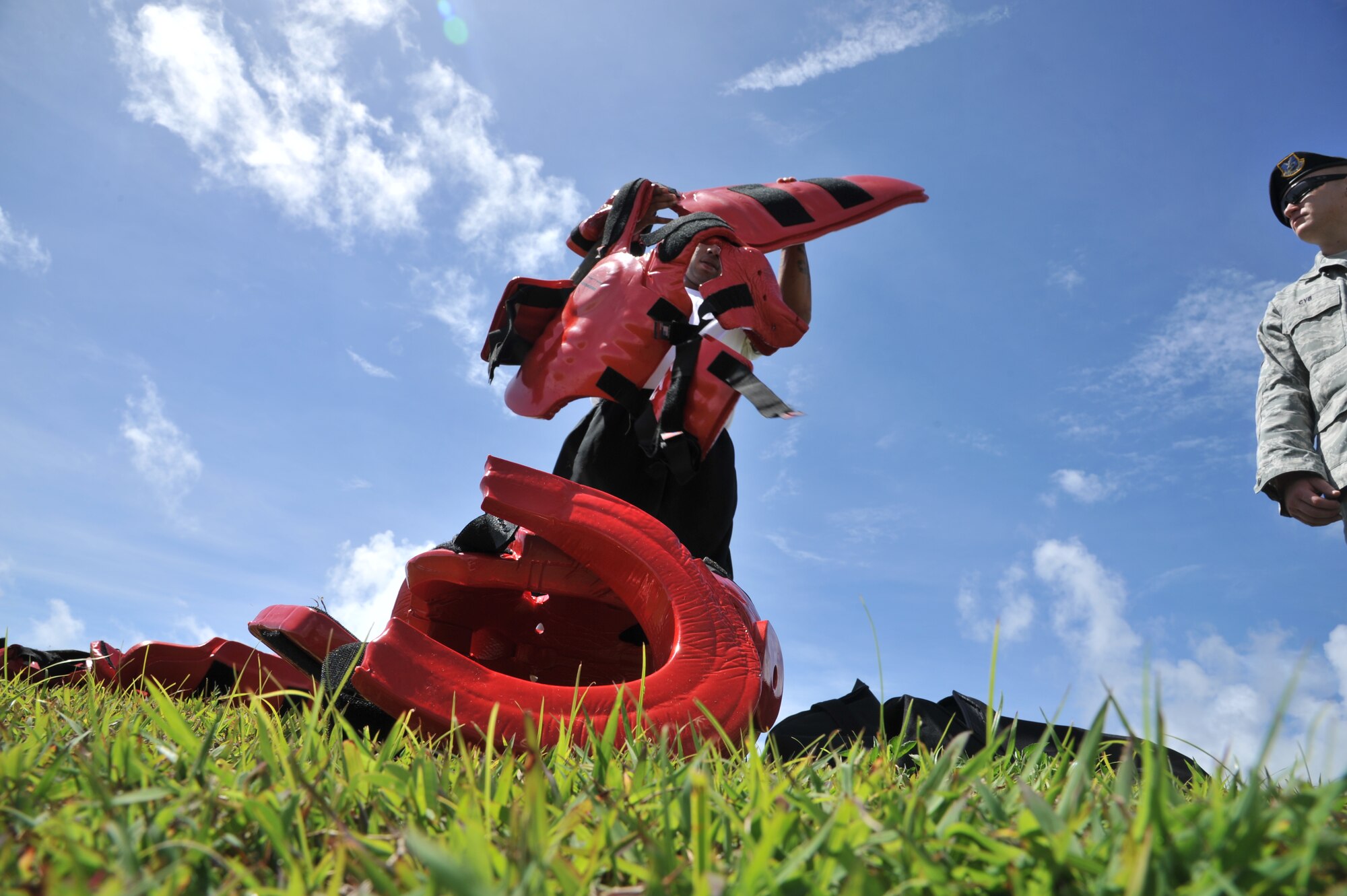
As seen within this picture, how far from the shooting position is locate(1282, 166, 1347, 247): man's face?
312cm

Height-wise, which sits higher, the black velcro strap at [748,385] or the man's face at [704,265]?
the man's face at [704,265]

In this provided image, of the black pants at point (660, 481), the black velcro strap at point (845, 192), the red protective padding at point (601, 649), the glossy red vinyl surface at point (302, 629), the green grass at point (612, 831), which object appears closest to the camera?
the green grass at point (612, 831)

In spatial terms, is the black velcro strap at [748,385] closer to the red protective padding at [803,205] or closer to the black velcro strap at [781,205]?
the red protective padding at [803,205]

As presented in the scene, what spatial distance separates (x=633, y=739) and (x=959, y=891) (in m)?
0.71

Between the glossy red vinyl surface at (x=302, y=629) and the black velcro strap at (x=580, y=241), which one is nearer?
the glossy red vinyl surface at (x=302, y=629)

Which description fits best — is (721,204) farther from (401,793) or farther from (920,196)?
(401,793)

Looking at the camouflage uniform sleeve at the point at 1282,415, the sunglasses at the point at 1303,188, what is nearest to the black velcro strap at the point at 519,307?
the camouflage uniform sleeve at the point at 1282,415

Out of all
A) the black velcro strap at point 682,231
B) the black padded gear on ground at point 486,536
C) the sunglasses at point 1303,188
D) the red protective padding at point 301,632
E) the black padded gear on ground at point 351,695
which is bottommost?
the black padded gear on ground at point 351,695

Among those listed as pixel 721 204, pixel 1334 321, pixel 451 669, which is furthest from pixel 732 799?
pixel 1334 321

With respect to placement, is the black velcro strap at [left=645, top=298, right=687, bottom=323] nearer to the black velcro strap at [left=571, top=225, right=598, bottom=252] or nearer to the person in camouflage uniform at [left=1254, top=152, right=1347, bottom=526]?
the black velcro strap at [left=571, top=225, right=598, bottom=252]

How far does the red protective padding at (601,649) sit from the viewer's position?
158 centimetres

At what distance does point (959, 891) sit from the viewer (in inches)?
23.4

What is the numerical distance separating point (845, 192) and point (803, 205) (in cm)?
26

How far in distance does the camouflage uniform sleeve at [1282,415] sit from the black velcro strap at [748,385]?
1.75m
